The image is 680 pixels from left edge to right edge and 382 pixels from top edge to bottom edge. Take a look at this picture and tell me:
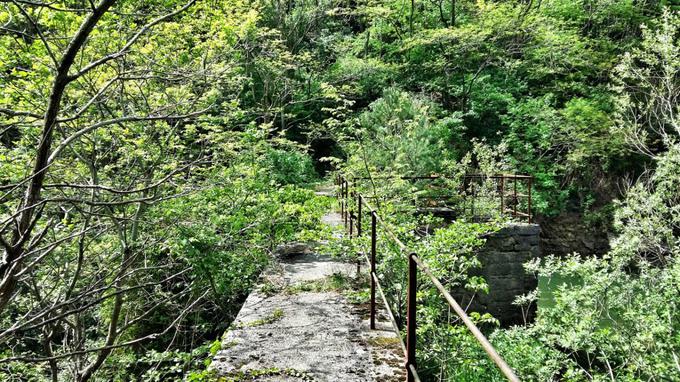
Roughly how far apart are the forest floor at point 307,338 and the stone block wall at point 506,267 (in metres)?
5.35

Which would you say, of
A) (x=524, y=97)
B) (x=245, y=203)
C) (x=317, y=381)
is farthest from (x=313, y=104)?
(x=317, y=381)

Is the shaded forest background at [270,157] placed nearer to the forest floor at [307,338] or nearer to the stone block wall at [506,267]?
the stone block wall at [506,267]

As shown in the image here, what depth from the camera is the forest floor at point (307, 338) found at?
9.80 feet

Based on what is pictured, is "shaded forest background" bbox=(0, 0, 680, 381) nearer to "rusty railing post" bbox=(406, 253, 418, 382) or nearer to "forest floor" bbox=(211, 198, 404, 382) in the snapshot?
"forest floor" bbox=(211, 198, 404, 382)

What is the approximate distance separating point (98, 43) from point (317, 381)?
4787 millimetres

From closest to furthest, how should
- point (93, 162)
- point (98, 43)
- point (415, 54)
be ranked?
point (93, 162)
point (98, 43)
point (415, 54)

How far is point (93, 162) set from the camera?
4.82 metres

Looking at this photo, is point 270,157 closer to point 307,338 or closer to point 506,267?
point 506,267

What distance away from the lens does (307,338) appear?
3545 mm

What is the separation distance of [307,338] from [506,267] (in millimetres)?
7104

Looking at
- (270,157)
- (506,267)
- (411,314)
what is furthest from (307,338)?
(270,157)

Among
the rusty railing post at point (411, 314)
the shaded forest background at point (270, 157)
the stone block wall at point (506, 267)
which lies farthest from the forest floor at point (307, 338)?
the stone block wall at point (506, 267)

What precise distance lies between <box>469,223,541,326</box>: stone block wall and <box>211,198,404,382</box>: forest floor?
535cm

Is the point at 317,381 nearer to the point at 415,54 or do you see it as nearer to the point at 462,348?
the point at 462,348
